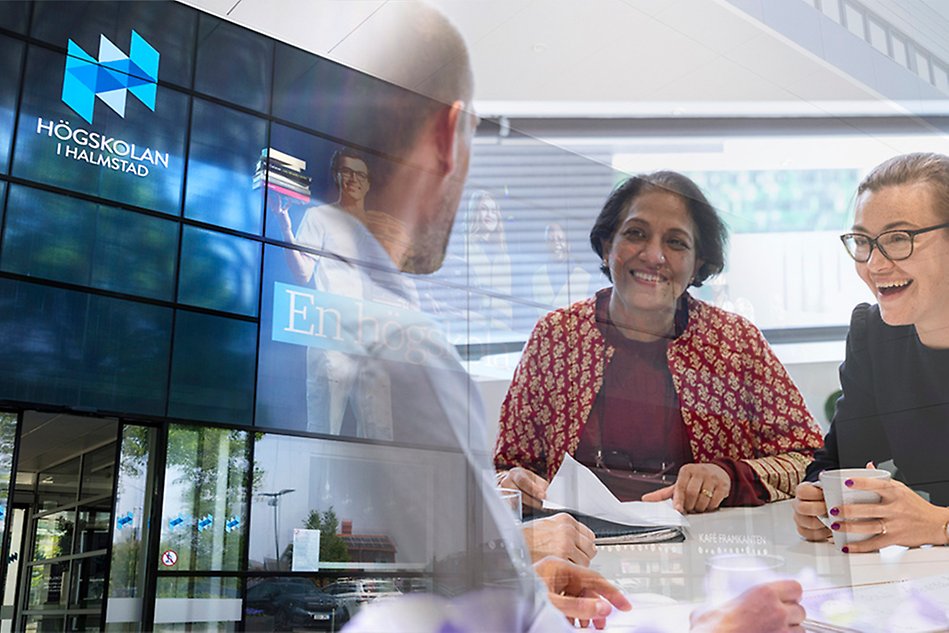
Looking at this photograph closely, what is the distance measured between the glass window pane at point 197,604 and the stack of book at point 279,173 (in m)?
1.88

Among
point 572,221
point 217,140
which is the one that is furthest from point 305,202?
point 572,221

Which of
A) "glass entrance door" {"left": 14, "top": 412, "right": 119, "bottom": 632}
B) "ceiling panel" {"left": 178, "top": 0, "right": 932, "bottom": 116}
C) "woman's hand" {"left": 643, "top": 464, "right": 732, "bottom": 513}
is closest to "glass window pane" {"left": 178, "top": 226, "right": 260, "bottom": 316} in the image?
"glass entrance door" {"left": 14, "top": 412, "right": 119, "bottom": 632}

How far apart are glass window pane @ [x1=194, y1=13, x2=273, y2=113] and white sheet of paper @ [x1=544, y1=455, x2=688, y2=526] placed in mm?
2543

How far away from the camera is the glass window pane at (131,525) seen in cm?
346

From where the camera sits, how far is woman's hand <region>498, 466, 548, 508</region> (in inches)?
107

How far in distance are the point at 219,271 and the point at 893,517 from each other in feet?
10.0

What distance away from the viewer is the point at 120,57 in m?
3.66

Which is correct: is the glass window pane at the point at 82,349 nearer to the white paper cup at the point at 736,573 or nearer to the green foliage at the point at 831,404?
the white paper cup at the point at 736,573

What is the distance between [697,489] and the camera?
2779 millimetres

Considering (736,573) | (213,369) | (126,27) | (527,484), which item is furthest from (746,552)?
(126,27)

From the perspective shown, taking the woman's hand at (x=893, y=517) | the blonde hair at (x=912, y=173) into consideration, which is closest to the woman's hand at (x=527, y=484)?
the woman's hand at (x=893, y=517)

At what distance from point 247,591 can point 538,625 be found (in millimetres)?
1634

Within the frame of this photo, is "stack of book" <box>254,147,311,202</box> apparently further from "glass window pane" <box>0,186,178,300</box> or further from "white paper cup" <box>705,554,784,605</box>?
"white paper cup" <box>705,554,784,605</box>

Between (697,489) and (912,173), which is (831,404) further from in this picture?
(912,173)
